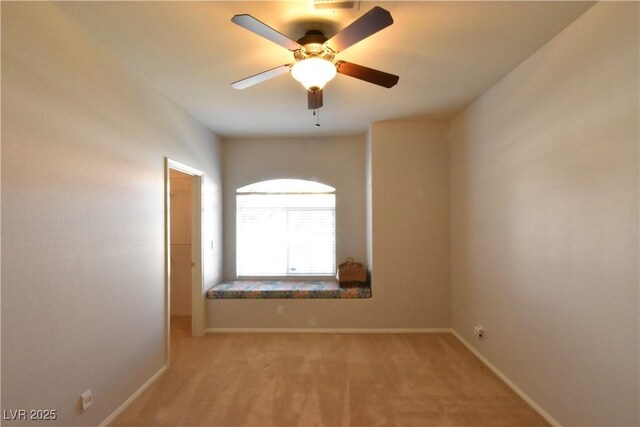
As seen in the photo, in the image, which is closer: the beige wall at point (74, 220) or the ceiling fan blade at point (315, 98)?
the beige wall at point (74, 220)

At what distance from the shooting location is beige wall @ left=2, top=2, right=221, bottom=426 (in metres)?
1.52

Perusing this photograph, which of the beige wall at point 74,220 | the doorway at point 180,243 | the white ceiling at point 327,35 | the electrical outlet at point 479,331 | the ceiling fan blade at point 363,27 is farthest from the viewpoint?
the doorway at point 180,243

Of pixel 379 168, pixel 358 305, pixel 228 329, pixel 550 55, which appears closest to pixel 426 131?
pixel 379 168

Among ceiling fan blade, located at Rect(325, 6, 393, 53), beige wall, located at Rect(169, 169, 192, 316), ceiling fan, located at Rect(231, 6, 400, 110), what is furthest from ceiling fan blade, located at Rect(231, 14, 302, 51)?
beige wall, located at Rect(169, 169, 192, 316)

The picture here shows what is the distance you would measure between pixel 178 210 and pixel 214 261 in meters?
1.09

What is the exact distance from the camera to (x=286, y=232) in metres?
4.55

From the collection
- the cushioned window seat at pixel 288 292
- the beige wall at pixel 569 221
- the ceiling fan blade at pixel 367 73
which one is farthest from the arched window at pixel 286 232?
the ceiling fan blade at pixel 367 73

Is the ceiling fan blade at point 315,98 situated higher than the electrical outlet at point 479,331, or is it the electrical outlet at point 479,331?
the ceiling fan blade at point 315,98

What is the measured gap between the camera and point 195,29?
76.1 inches

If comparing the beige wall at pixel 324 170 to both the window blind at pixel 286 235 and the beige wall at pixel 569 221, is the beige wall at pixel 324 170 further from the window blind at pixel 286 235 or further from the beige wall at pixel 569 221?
the beige wall at pixel 569 221

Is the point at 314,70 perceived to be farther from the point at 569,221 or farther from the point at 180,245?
the point at 180,245

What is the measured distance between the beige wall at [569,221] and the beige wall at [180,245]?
3.92 metres

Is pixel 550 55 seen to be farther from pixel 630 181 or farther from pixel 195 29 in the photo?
pixel 195 29

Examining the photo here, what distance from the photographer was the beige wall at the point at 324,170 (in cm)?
452
